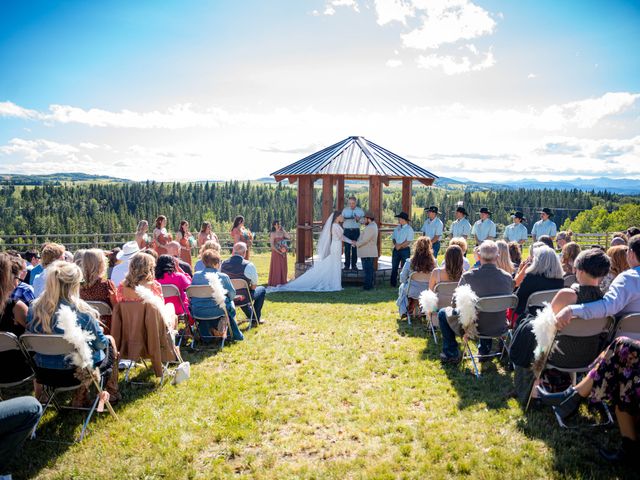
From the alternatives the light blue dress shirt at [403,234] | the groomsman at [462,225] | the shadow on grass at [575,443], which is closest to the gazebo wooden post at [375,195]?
the light blue dress shirt at [403,234]

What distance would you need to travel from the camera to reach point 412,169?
43.9 ft

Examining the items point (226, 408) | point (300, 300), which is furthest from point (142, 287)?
point (300, 300)

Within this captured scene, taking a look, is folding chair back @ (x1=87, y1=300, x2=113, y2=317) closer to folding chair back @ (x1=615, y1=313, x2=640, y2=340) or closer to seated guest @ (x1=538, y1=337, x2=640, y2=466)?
seated guest @ (x1=538, y1=337, x2=640, y2=466)

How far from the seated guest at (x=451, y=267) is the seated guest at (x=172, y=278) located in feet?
12.4

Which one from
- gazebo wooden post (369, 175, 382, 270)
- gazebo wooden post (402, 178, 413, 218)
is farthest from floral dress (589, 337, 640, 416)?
gazebo wooden post (402, 178, 413, 218)

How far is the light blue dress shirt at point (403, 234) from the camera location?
11508 millimetres

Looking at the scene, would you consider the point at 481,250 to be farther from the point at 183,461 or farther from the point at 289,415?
the point at 183,461

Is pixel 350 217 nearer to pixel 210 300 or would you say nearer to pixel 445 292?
pixel 445 292

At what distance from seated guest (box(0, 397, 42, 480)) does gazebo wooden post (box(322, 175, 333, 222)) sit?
10.5 meters

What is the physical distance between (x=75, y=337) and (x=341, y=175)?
32.5ft

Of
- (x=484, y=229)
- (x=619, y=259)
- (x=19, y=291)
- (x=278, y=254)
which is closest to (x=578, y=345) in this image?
(x=619, y=259)

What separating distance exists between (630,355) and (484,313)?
202 cm

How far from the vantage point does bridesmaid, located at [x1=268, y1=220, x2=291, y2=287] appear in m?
12.2

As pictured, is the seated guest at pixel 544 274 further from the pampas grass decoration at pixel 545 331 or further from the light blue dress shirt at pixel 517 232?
the light blue dress shirt at pixel 517 232
